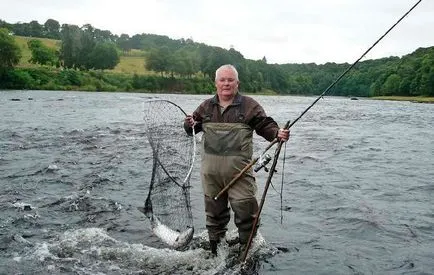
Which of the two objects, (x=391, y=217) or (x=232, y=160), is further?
(x=391, y=217)

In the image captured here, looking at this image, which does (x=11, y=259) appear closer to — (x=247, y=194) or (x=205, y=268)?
(x=205, y=268)

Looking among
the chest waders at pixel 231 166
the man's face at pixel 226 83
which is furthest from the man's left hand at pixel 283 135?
the man's face at pixel 226 83

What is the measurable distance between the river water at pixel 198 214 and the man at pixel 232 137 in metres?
0.66

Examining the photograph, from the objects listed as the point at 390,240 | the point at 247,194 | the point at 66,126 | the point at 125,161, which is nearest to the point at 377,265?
the point at 390,240

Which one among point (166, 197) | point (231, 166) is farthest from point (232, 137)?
point (166, 197)

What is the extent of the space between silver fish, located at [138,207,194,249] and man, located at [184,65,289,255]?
0.79 meters

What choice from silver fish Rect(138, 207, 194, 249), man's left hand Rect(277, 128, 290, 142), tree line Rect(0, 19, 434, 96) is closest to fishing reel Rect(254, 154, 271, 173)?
man's left hand Rect(277, 128, 290, 142)

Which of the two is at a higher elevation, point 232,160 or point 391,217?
point 232,160

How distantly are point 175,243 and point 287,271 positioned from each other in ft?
6.09

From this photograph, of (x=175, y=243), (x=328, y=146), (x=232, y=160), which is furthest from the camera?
(x=328, y=146)

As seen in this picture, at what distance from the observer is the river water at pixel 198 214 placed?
7.50m

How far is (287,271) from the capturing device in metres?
7.35

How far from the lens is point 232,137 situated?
7043mm

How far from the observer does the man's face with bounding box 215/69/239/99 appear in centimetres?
701
